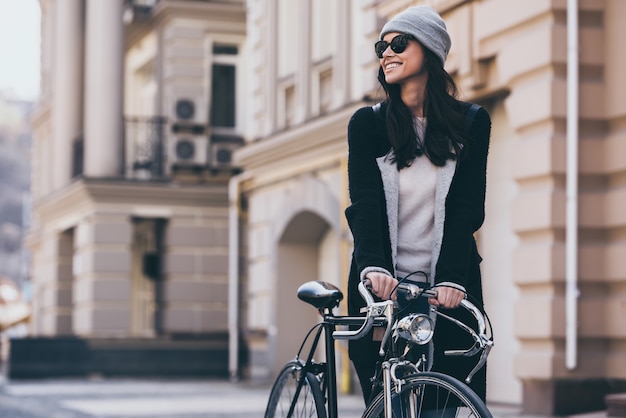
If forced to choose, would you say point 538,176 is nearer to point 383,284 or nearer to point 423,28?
point 423,28

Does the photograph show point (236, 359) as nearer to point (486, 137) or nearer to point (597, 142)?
point (597, 142)

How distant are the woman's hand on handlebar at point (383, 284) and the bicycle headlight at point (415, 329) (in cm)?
10

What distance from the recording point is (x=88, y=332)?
23.5 m

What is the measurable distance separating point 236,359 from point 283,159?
13.8ft

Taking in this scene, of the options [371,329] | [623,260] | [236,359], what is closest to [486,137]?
[371,329]

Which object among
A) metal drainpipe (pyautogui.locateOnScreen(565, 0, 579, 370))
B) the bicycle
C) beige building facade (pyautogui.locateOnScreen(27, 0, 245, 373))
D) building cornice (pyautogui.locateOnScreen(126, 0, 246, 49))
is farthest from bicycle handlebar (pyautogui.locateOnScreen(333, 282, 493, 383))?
building cornice (pyautogui.locateOnScreen(126, 0, 246, 49))

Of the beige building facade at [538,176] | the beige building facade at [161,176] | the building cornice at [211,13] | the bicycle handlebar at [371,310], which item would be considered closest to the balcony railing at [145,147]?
the beige building facade at [161,176]

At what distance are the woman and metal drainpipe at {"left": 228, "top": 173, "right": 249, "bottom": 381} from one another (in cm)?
1521

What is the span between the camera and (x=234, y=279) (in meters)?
21.8

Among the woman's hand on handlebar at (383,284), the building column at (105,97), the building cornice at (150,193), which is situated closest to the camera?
the woman's hand on handlebar at (383,284)

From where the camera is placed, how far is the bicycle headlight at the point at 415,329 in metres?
3.83

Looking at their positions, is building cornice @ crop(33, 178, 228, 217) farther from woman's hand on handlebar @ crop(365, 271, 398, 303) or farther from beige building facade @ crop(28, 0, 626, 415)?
woman's hand on handlebar @ crop(365, 271, 398, 303)

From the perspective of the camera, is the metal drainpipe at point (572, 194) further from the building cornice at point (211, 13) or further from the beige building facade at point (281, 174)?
the building cornice at point (211, 13)

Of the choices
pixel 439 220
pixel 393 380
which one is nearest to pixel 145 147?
pixel 439 220
